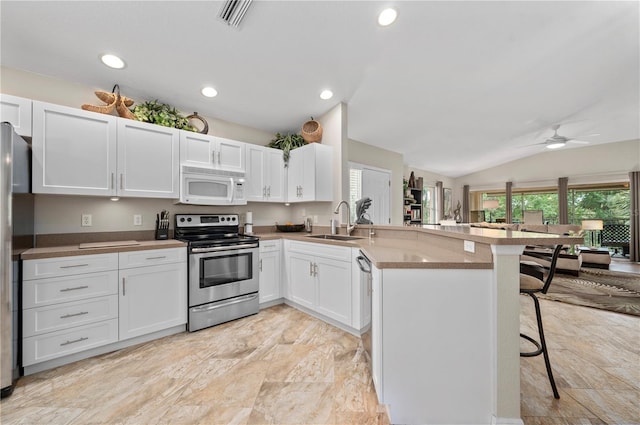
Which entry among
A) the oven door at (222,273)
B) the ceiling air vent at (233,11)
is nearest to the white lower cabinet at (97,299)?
the oven door at (222,273)

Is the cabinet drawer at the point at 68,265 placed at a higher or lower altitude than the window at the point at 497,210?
lower

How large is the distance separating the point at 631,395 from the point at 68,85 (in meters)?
5.02

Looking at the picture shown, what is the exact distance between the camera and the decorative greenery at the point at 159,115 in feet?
8.40

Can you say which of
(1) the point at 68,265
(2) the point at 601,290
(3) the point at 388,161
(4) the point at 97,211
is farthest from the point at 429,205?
(1) the point at 68,265

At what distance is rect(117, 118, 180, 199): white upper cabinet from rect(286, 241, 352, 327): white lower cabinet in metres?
1.50

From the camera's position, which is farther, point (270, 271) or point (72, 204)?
point (270, 271)

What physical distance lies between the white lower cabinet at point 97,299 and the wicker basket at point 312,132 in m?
2.04

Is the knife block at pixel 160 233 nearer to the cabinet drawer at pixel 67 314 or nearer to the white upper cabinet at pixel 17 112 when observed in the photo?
the cabinet drawer at pixel 67 314

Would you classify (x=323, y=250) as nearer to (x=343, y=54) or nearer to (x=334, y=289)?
(x=334, y=289)

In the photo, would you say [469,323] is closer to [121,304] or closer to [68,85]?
[121,304]

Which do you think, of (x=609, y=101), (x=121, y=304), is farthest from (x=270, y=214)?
(x=609, y=101)

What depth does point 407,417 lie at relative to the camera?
1351mm

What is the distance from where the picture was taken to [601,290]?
3.70 meters

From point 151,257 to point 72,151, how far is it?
1091 mm
